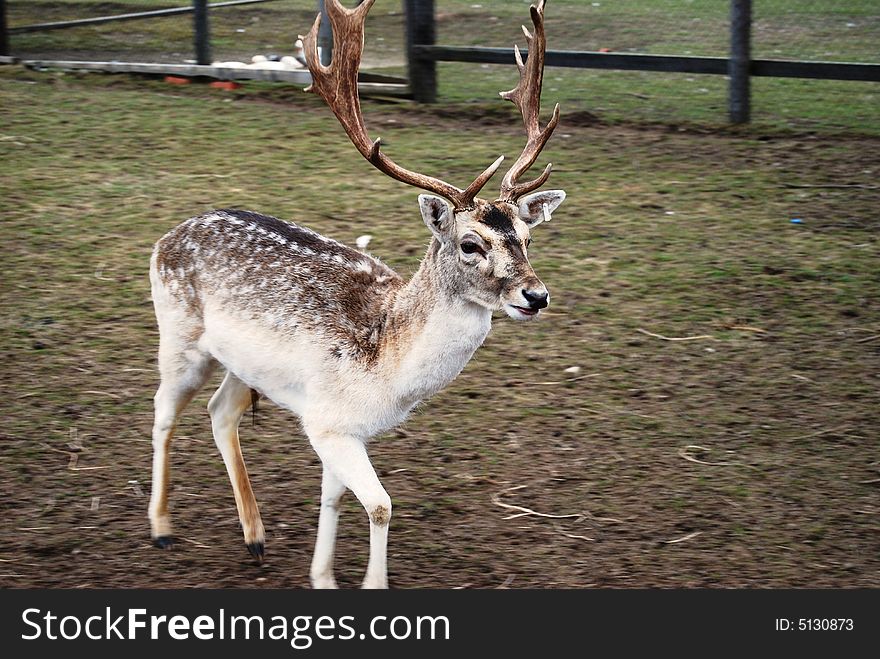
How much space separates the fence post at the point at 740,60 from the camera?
10289 millimetres

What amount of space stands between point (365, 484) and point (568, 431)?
1.82m

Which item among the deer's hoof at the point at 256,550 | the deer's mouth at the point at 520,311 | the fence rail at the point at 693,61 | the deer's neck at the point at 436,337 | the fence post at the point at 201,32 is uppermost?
the fence post at the point at 201,32

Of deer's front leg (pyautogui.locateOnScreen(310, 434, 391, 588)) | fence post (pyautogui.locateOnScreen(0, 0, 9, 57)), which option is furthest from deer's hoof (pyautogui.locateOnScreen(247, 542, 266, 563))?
fence post (pyautogui.locateOnScreen(0, 0, 9, 57))

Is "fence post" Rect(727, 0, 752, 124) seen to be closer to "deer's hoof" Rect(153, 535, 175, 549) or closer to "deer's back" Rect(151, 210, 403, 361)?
"deer's back" Rect(151, 210, 403, 361)

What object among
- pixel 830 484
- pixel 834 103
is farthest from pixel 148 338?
pixel 834 103

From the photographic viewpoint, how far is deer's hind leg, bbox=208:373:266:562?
16.8 feet

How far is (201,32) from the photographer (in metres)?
12.1

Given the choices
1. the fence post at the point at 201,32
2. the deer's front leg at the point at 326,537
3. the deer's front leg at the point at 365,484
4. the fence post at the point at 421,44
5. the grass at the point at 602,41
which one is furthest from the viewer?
the fence post at the point at 201,32

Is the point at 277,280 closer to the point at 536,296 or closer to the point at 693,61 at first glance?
the point at 536,296

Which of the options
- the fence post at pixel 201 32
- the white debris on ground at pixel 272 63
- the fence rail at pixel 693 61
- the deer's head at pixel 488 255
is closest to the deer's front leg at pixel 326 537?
the deer's head at pixel 488 255

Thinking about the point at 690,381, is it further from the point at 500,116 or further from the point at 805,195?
the point at 500,116

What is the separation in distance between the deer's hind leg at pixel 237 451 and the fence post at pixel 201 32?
24.7 feet

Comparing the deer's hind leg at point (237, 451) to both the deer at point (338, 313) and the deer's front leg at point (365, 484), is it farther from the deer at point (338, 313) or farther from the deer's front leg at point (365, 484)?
the deer's front leg at point (365, 484)

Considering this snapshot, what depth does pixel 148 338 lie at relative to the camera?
7074 millimetres
